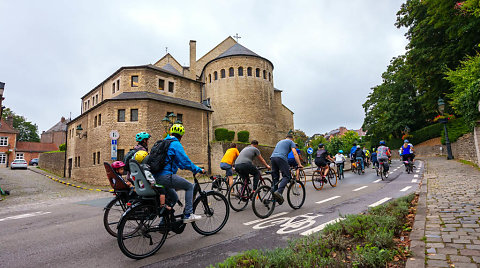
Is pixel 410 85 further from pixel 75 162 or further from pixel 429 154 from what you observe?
pixel 75 162

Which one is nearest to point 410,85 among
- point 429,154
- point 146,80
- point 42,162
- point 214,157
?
point 429,154

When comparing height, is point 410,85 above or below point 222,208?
above

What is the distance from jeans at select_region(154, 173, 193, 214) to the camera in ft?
13.3

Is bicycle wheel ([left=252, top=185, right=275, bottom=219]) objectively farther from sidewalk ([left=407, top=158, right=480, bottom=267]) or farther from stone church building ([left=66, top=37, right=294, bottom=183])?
stone church building ([left=66, top=37, right=294, bottom=183])

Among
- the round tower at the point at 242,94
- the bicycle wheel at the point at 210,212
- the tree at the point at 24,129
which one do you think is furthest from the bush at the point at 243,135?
the tree at the point at 24,129

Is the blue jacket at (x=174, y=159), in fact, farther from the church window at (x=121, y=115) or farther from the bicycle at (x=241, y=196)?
the church window at (x=121, y=115)

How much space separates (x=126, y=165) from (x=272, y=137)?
32.7 meters

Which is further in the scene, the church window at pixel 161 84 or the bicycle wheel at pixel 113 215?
the church window at pixel 161 84

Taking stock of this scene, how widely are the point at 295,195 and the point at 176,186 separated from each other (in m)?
3.56

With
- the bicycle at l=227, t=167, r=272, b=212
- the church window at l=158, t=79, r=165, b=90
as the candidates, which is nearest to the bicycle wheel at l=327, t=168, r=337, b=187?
the bicycle at l=227, t=167, r=272, b=212

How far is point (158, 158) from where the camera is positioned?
400 cm

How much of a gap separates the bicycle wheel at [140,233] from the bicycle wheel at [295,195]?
3.53 metres

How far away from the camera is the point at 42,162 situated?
134 ft

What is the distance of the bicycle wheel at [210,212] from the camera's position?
4.49 m
